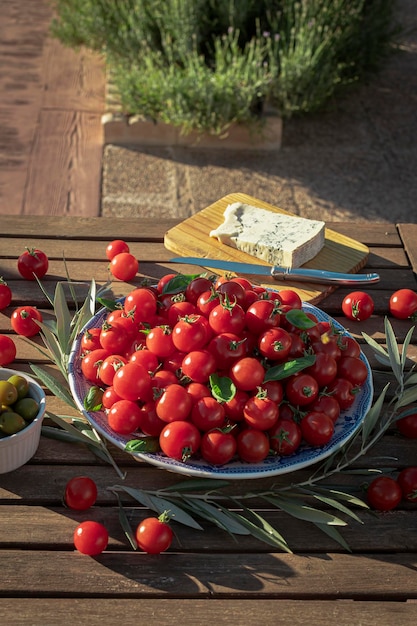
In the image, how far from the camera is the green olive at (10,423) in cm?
164

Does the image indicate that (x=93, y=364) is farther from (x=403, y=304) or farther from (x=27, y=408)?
(x=403, y=304)

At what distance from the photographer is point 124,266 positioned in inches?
90.7

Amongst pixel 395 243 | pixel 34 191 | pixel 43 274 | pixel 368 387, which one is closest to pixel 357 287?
pixel 395 243

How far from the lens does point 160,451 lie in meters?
1.68

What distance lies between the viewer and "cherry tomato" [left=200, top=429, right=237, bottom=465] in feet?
5.33

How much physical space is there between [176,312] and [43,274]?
634mm

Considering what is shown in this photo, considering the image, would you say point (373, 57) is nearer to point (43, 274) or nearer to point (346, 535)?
point (43, 274)

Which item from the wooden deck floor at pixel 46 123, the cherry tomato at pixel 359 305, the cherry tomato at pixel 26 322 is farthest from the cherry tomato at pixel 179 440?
the wooden deck floor at pixel 46 123

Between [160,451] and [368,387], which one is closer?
[160,451]

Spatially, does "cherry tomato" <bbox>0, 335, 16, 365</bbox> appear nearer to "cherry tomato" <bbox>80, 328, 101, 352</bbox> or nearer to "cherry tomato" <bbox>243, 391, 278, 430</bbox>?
"cherry tomato" <bbox>80, 328, 101, 352</bbox>

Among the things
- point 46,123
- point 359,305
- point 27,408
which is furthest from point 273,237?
point 46,123

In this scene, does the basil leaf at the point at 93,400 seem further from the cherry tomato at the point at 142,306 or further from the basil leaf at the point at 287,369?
the basil leaf at the point at 287,369

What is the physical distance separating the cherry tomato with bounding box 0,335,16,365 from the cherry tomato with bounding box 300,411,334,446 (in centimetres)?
73

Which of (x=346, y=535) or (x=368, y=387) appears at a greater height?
(x=368, y=387)
